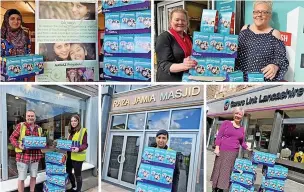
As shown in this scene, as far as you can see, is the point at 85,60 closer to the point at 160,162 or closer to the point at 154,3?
the point at 154,3

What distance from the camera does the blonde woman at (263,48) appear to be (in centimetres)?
208

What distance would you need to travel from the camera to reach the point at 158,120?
2.08m

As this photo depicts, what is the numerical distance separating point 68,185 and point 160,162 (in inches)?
22.2

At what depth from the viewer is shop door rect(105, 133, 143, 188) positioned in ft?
6.89

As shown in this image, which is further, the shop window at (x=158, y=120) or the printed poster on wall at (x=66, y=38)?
the printed poster on wall at (x=66, y=38)

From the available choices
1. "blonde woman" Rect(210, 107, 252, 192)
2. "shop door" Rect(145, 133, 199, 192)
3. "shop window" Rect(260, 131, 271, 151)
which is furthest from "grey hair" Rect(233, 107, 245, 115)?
"shop door" Rect(145, 133, 199, 192)

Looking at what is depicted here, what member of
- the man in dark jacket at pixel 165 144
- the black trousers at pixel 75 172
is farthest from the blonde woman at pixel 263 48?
the black trousers at pixel 75 172

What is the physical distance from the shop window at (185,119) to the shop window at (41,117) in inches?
22.4

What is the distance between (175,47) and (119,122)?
1.77ft

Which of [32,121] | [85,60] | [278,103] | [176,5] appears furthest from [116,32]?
[278,103]

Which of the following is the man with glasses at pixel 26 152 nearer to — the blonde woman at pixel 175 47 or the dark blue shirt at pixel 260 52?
the blonde woman at pixel 175 47

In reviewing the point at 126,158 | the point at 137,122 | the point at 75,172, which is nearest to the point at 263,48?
the point at 137,122

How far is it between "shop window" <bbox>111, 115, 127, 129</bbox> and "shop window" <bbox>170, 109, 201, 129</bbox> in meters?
0.28

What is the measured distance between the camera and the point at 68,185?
216cm
